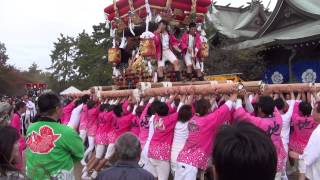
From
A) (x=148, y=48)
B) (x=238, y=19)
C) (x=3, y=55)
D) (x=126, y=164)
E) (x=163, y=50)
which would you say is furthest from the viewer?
(x=3, y=55)

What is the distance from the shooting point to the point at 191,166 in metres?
5.63

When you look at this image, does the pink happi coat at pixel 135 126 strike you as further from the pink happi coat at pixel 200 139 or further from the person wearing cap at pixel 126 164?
the person wearing cap at pixel 126 164

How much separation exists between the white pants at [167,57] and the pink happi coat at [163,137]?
3.74 m

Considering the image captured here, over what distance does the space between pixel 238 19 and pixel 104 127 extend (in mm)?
19662

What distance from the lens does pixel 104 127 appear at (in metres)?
8.18

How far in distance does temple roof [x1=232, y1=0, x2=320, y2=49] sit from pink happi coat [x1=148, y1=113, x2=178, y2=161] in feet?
33.8

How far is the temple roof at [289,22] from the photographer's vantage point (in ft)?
54.0

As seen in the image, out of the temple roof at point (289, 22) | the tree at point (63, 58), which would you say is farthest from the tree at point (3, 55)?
the temple roof at point (289, 22)

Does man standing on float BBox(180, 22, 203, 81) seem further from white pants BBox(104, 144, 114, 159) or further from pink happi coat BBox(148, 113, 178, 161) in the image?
pink happi coat BBox(148, 113, 178, 161)

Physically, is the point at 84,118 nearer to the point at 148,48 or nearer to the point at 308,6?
the point at 148,48

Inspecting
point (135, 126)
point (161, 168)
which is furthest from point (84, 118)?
point (161, 168)

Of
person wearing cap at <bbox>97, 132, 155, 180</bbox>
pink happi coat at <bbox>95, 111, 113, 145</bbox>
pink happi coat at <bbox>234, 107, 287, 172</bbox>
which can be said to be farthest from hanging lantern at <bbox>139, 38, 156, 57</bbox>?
person wearing cap at <bbox>97, 132, 155, 180</bbox>

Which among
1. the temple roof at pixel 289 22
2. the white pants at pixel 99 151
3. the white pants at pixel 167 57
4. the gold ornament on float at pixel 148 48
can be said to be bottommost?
the white pants at pixel 99 151

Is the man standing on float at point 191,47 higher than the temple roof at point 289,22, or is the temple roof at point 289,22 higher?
the temple roof at point 289,22
